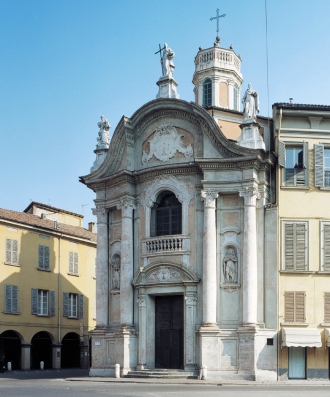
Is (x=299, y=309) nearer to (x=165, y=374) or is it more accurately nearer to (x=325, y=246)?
(x=325, y=246)

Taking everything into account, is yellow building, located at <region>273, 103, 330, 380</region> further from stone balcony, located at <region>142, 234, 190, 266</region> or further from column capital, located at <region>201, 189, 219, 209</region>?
stone balcony, located at <region>142, 234, 190, 266</region>

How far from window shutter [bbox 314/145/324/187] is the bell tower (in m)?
13.4

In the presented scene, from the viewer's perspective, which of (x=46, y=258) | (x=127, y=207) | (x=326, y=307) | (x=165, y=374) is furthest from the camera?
(x=46, y=258)

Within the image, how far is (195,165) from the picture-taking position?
30.4 m

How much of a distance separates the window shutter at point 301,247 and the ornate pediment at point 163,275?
4394 millimetres

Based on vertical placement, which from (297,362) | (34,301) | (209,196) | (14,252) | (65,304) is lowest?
(297,362)

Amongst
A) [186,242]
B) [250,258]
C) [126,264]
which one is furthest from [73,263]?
[250,258]

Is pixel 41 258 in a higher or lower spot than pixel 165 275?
higher

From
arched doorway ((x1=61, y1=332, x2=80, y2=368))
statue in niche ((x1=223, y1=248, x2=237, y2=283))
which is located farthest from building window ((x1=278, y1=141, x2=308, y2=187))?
arched doorway ((x1=61, y1=332, x2=80, y2=368))

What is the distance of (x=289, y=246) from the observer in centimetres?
2980

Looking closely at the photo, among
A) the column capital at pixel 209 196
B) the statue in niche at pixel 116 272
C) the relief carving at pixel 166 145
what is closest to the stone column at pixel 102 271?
the statue in niche at pixel 116 272

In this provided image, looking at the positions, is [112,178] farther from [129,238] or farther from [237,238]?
[237,238]

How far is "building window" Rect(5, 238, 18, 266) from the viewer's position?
41.2 metres

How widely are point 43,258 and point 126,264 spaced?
1372cm
